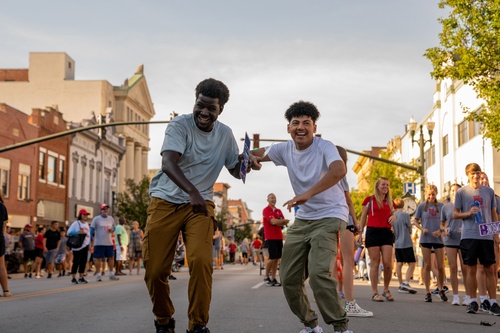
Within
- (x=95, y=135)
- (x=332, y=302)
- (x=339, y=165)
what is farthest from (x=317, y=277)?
(x=95, y=135)

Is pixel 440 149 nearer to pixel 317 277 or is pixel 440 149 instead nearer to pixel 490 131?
pixel 490 131

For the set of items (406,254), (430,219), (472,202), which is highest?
(472,202)

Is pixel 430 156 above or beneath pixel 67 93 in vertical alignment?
beneath

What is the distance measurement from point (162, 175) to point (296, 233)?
1.37m

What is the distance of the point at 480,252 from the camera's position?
9609 millimetres

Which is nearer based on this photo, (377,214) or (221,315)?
(221,315)

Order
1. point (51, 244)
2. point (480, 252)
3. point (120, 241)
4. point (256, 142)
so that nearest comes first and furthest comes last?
point (480, 252)
point (120, 241)
point (51, 244)
point (256, 142)

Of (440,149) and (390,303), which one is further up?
(440,149)

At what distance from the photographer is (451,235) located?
36.9 ft

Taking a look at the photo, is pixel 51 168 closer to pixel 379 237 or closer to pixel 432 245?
pixel 432 245

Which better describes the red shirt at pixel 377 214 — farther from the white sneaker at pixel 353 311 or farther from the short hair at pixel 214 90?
the short hair at pixel 214 90

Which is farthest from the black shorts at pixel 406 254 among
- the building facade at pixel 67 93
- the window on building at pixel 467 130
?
the building facade at pixel 67 93

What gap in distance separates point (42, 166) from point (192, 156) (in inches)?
1576

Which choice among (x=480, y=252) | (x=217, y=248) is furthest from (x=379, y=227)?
(x=217, y=248)
